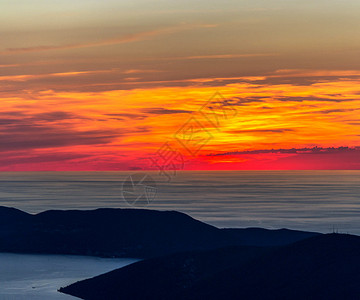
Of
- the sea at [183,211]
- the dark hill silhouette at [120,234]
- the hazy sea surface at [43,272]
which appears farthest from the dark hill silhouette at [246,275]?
the dark hill silhouette at [120,234]

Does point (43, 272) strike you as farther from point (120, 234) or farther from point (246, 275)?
point (246, 275)

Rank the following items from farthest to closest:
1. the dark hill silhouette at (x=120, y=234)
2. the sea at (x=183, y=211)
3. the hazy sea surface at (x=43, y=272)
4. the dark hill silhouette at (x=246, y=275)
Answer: the dark hill silhouette at (x=120, y=234) → the sea at (x=183, y=211) → the hazy sea surface at (x=43, y=272) → the dark hill silhouette at (x=246, y=275)

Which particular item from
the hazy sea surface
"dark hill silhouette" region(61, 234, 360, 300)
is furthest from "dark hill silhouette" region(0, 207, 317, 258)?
"dark hill silhouette" region(61, 234, 360, 300)

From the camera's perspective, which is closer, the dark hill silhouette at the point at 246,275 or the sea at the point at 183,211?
the dark hill silhouette at the point at 246,275

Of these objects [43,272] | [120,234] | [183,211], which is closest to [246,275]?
[43,272]

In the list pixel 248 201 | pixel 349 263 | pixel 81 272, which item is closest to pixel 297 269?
pixel 349 263

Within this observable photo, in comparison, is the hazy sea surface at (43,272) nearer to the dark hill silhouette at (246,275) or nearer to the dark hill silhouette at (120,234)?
the dark hill silhouette at (120,234)

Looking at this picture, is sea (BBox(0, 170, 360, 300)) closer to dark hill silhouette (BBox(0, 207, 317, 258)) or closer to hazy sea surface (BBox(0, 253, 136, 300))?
hazy sea surface (BBox(0, 253, 136, 300))
